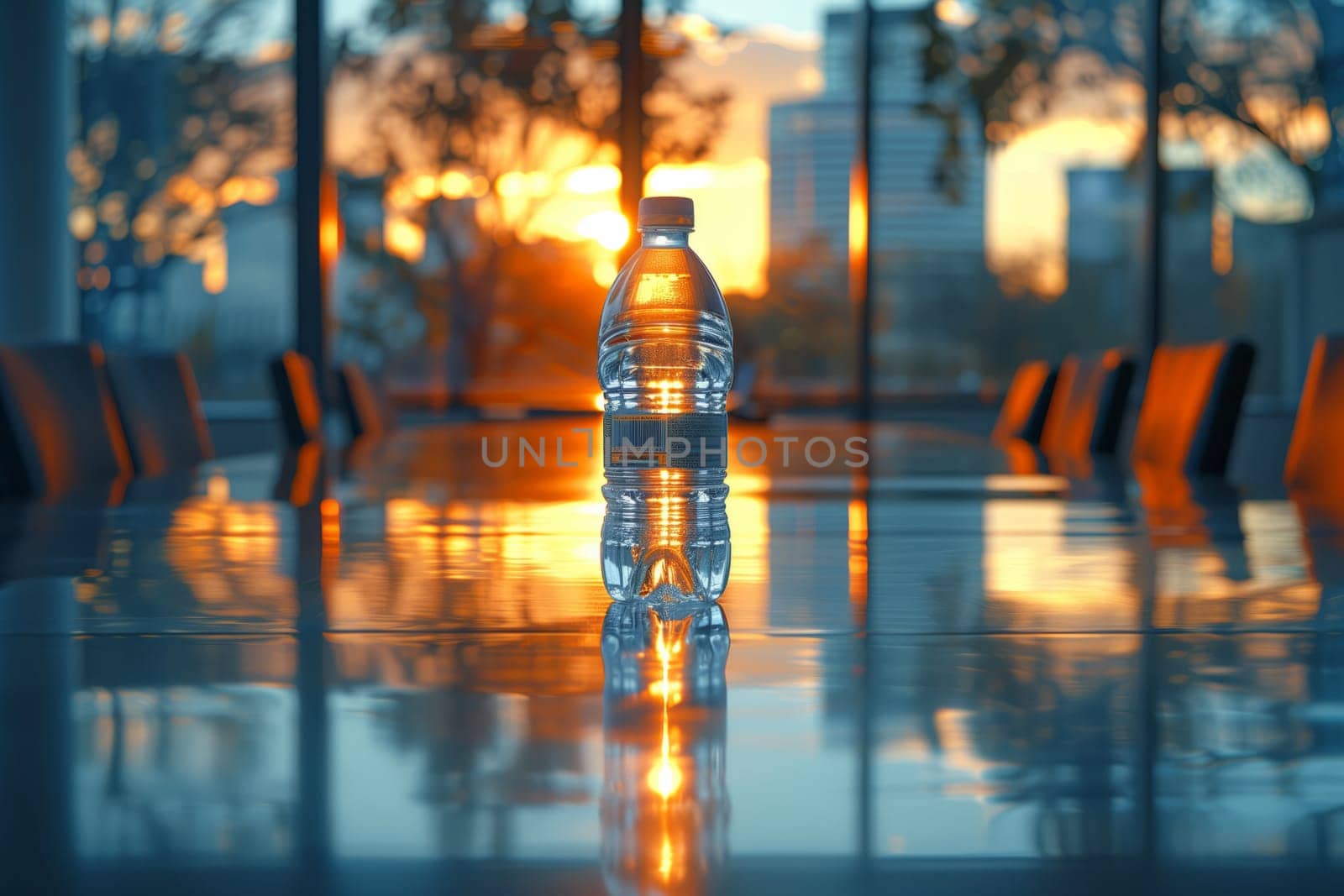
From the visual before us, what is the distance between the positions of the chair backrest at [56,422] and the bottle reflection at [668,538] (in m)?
1.41

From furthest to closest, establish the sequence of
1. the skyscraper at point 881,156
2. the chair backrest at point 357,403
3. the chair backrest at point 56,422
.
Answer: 1. the skyscraper at point 881,156
2. the chair backrest at point 357,403
3. the chair backrest at point 56,422

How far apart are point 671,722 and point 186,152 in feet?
22.4

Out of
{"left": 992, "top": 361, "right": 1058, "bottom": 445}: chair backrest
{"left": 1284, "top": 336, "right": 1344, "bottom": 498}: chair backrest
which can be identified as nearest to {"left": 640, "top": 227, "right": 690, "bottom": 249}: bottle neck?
{"left": 1284, "top": 336, "right": 1344, "bottom": 498}: chair backrest

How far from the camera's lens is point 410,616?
90 cm

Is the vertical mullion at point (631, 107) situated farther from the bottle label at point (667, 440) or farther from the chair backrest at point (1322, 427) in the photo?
the bottle label at point (667, 440)

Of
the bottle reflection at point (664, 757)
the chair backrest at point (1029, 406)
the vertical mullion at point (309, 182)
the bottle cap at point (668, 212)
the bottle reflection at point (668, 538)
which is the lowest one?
the bottle reflection at point (664, 757)

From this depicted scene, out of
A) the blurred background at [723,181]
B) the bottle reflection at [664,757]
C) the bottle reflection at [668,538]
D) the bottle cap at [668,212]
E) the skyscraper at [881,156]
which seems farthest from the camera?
the skyscraper at [881,156]

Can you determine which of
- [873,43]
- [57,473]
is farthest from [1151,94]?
[57,473]

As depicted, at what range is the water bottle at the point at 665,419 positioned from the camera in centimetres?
95

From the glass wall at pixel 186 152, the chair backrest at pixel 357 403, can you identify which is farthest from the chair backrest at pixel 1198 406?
the glass wall at pixel 186 152

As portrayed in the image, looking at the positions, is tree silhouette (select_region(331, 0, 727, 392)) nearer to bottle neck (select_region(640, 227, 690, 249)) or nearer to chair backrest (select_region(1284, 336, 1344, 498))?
chair backrest (select_region(1284, 336, 1344, 498))

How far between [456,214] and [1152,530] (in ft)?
18.4

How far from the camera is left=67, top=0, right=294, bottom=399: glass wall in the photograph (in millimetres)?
6793

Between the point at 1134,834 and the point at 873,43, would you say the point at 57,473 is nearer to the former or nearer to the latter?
the point at 1134,834
